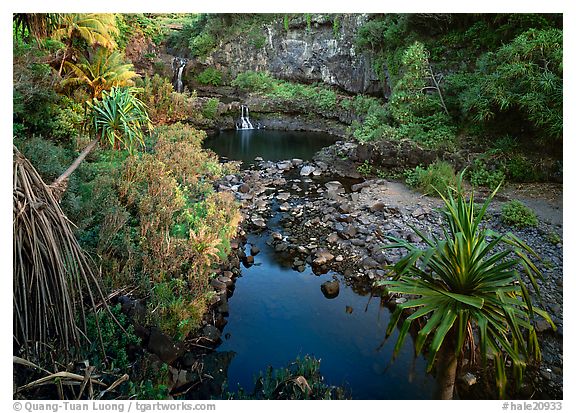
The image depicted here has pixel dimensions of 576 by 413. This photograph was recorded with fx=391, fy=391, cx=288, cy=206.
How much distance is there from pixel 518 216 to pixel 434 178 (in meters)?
2.18

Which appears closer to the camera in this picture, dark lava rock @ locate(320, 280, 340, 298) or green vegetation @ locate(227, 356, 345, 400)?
green vegetation @ locate(227, 356, 345, 400)

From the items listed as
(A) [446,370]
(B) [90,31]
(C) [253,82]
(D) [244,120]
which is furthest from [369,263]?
(C) [253,82]

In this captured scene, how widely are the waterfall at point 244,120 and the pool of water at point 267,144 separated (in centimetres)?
57

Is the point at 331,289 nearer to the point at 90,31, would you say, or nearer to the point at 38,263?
the point at 38,263

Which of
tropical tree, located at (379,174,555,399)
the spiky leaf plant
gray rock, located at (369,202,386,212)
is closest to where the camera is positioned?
tropical tree, located at (379,174,555,399)

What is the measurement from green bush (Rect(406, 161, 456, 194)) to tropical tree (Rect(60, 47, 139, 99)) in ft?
24.3

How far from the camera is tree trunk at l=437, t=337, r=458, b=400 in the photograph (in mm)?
2430

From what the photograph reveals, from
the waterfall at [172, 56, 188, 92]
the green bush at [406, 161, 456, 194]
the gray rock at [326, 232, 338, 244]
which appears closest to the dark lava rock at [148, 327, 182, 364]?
the gray rock at [326, 232, 338, 244]

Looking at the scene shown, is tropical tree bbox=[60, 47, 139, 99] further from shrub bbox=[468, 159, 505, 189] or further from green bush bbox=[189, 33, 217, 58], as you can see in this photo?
green bush bbox=[189, 33, 217, 58]

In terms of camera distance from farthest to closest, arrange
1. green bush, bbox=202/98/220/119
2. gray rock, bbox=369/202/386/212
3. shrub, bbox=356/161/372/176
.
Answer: green bush, bbox=202/98/220/119 < shrub, bbox=356/161/372/176 < gray rock, bbox=369/202/386/212

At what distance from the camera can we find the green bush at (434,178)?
789 cm

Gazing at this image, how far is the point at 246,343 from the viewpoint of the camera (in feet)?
13.5
